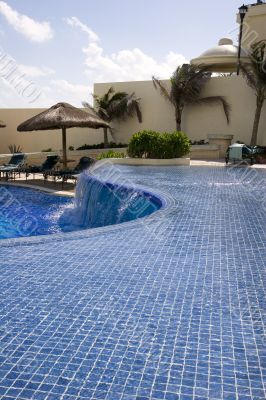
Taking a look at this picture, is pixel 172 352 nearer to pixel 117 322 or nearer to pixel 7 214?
pixel 117 322

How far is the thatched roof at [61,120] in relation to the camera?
14.0m

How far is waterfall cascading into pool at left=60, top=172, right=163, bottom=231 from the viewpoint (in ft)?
27.9

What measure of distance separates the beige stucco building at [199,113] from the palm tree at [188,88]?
0.30m

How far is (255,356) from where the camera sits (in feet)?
9.23

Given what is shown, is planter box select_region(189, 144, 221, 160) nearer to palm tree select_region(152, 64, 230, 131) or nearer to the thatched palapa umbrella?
palm tree select_region(152, 64, 230, 131)

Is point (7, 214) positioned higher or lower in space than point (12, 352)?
lower

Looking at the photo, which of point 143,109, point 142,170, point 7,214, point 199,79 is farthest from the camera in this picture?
point 143,109

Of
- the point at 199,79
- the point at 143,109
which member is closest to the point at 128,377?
the point at 199,79

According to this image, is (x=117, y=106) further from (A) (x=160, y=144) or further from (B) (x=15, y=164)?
(B) (x=15, y=164)

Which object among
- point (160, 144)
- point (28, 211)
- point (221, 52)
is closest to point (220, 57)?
point (221, 52)

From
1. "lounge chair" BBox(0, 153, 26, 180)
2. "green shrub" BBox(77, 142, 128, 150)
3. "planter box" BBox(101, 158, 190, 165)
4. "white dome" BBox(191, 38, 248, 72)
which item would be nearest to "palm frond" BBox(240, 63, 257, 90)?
"white dome" BBox(191, 38, 248, 72)

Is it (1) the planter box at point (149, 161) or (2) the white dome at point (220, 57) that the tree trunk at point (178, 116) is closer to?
(2) the white dome at point (220, 57)

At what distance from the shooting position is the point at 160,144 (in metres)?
15.0

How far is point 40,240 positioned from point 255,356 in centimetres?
316
